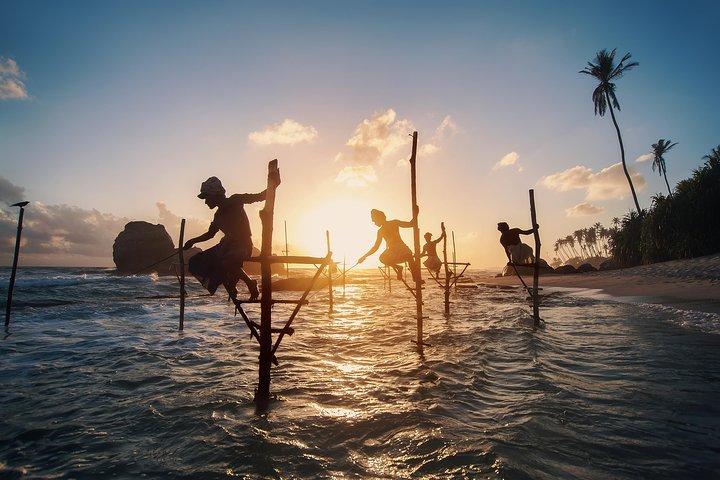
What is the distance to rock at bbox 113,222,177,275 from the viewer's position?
60.7 metres

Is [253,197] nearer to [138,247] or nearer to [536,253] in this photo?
[536,253]

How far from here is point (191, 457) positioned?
403 centimetres

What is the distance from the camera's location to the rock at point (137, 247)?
60688mm

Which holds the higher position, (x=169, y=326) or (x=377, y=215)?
(x=377, y=215)

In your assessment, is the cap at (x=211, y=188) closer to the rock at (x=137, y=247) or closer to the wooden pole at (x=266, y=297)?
the wooden pole at (x=266, y=297)

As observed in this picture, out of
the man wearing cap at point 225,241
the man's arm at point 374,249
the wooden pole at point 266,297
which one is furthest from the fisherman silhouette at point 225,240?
the man's arm at point 374,249

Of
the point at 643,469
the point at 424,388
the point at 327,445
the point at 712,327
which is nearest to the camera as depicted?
the point at 643,469

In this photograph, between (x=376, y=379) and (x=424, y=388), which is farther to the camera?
(x=376, y=379)

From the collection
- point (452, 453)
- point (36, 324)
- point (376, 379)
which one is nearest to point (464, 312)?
point (376, 379)

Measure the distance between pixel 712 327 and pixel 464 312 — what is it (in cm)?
859

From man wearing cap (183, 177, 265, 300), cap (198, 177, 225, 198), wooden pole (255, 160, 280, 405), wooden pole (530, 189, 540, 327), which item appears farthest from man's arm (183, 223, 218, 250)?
wooden pole (530, 189, 540, 327)

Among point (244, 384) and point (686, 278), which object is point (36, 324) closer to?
point (244, 384)

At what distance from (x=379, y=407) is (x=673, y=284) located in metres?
23.5

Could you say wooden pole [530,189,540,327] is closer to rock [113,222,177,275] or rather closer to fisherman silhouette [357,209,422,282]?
fisherman silhouette [357,209,422,282]
